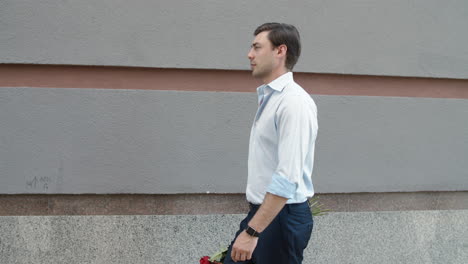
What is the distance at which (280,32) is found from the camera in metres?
2.64

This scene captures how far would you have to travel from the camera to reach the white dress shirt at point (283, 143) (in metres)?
2.38

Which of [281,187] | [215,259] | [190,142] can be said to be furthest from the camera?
[190,142]

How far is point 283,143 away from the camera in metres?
2.41

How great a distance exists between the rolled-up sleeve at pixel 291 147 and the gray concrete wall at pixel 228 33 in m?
2.02

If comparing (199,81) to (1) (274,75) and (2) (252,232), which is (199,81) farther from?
(2) (252,232)

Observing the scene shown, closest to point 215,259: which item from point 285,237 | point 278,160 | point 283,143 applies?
point 285,237

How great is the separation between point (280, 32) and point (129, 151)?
2.07 metres

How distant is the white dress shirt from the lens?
7.82 feet

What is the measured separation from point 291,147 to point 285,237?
0.49 m

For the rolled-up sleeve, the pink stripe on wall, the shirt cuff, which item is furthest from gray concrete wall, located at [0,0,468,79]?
the shirt cuff

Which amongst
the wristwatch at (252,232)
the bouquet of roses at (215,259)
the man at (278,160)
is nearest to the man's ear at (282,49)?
the man at (278,160)

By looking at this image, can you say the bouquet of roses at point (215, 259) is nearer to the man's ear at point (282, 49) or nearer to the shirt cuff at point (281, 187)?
the shirt cuff at point (281, 187)

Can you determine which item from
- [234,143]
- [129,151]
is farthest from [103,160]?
[234,143]

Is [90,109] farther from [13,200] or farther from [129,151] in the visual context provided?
[13,200]
